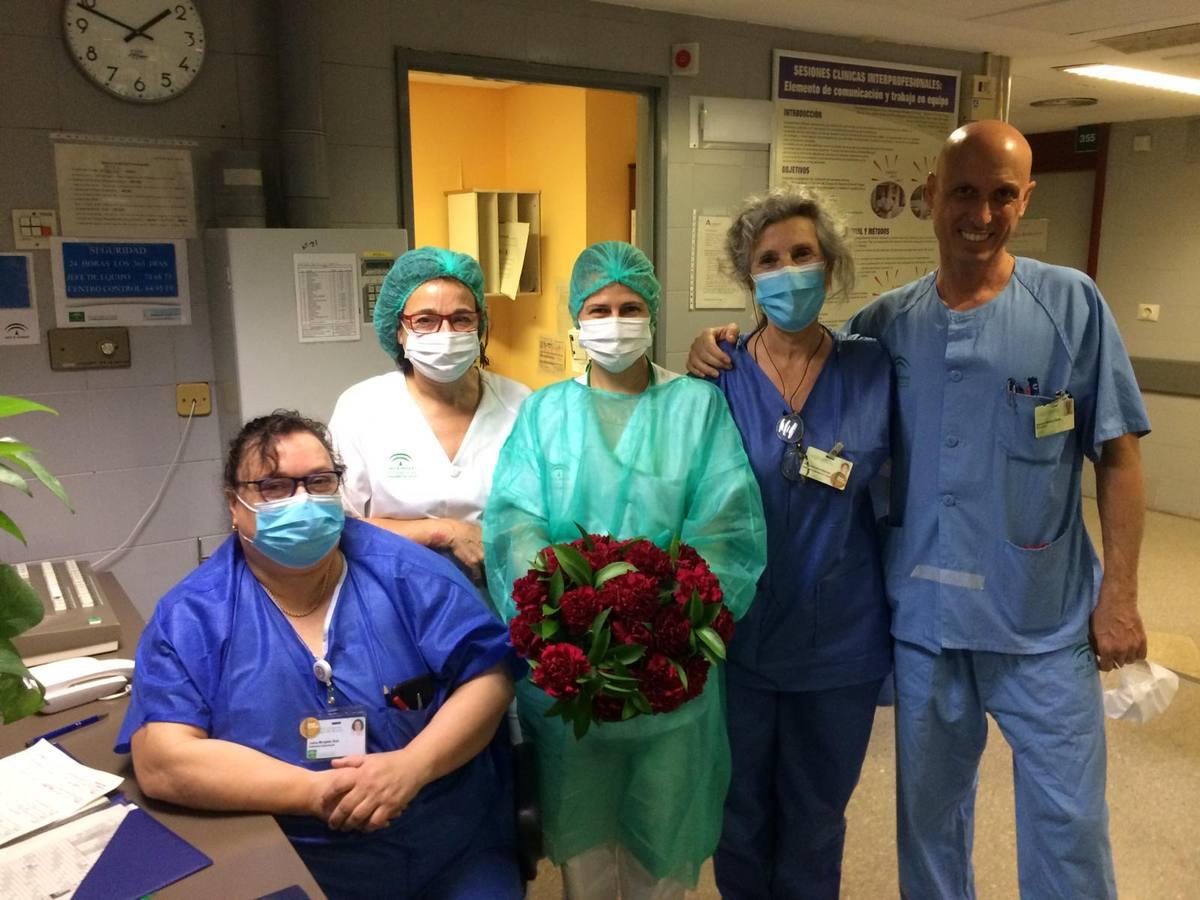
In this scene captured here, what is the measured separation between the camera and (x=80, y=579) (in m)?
2.39

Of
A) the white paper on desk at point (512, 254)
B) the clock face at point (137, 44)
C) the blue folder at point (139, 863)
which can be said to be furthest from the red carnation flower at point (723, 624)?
the white paper on desk at point (512, 254)

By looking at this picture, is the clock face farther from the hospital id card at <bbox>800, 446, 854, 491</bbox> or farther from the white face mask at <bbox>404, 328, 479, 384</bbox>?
the hospital id card at <bbox>800, 446, 854, 491</bbox>

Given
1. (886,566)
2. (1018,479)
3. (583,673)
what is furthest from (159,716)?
(1018,479)

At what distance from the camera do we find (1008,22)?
11.3ft

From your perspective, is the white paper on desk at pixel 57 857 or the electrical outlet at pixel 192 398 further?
the electrical outlet at pixel 192 398

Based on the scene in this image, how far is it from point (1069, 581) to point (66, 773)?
6.08ft

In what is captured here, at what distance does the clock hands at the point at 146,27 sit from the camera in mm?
2525

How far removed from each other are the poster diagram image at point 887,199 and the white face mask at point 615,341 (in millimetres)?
2525

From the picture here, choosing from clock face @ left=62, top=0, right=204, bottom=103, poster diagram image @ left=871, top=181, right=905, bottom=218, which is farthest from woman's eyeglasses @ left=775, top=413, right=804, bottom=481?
poster diagram image @ left=871, top=181, right=905, bottom=218

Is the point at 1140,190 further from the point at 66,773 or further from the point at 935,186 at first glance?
the point at 66,773

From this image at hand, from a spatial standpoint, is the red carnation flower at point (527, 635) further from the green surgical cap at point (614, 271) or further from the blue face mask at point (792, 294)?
the blue face mask at point (792, 294)

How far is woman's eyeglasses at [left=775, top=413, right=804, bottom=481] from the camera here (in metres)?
1.84

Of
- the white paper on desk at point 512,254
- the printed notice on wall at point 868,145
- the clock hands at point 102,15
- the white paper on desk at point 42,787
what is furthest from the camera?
the white paper on desk at point 512,254

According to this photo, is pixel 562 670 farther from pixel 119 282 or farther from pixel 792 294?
pixel 119 282
